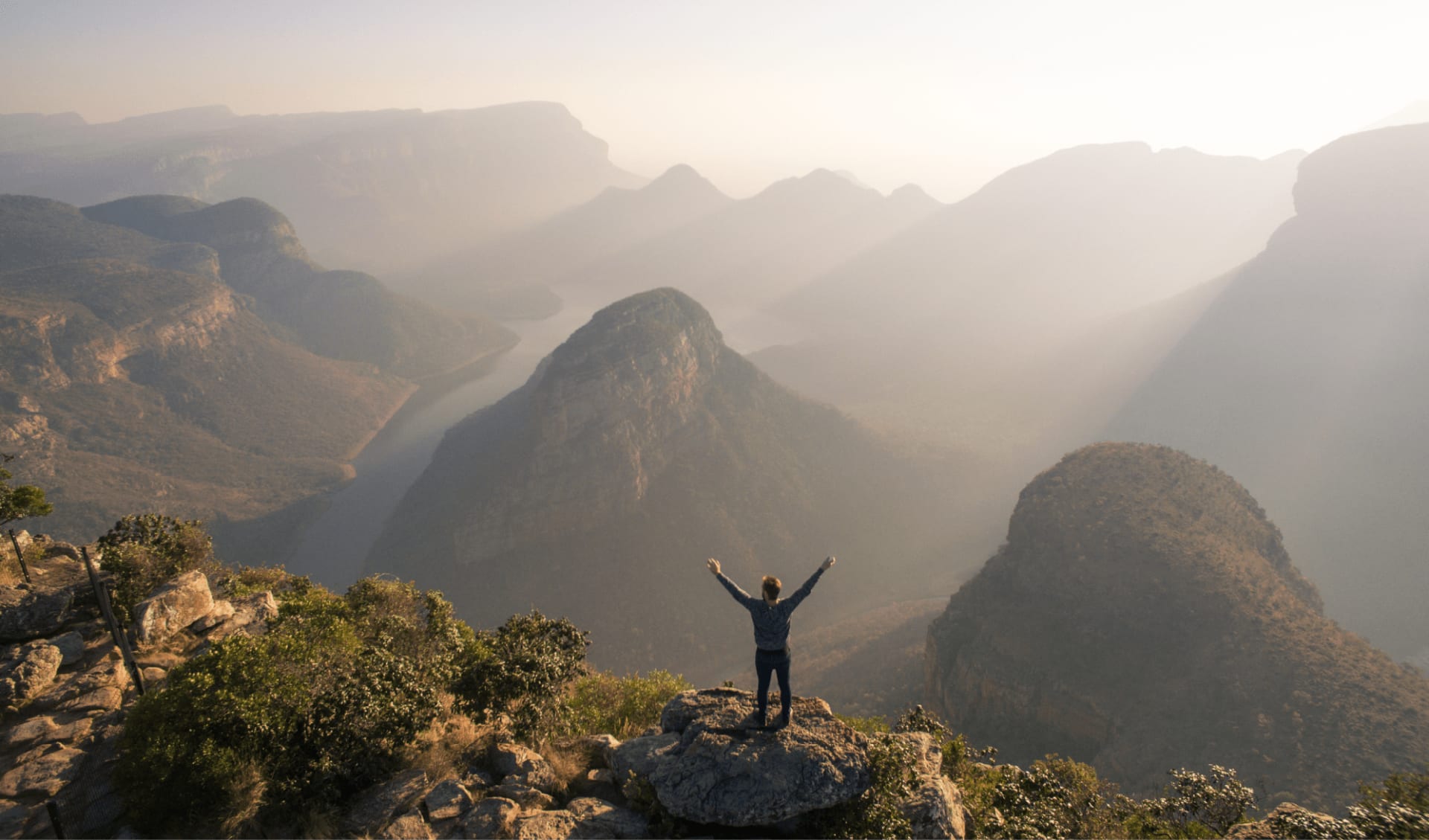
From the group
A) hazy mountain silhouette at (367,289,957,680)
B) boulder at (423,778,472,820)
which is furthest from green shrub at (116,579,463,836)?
hazy mountain silhouette at (367,289,957,680)

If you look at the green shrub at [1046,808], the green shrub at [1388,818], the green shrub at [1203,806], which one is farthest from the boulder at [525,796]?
the green shrub at [1203,806]

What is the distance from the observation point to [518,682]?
13.9 metres

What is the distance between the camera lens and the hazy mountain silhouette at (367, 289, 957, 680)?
72500 millimetres

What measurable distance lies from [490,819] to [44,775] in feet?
28.4

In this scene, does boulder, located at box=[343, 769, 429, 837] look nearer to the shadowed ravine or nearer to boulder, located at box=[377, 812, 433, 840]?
boulder, located at box=[377, 812, 433, 840]

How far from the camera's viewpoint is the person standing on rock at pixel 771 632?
1034cm

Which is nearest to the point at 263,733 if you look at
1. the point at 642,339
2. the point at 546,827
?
the point at 546,827

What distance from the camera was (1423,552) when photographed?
216 feet

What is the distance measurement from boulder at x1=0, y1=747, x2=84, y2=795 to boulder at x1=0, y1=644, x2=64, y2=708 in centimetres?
247

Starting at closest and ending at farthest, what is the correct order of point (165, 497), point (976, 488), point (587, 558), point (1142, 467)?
point (1142, 467) → point (587, 558) → point (165, 497) → point (976, 488)

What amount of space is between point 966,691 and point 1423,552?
63.3 m

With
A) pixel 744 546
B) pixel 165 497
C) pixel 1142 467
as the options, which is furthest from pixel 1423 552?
pixel 165 497

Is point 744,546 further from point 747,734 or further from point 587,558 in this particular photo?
point 747,734

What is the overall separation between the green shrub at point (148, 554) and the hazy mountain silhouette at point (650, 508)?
5157cm
